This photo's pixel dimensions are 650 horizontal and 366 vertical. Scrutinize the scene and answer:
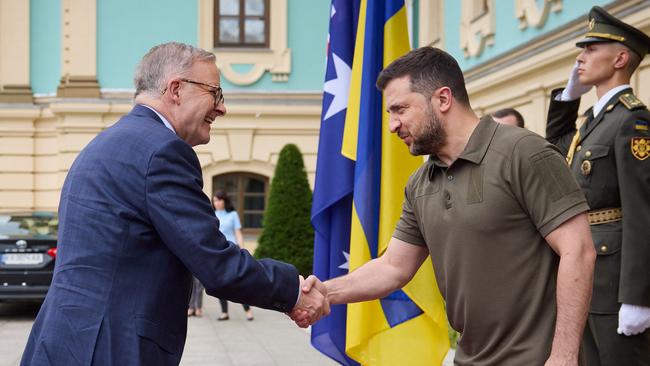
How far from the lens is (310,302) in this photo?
3.82 meters

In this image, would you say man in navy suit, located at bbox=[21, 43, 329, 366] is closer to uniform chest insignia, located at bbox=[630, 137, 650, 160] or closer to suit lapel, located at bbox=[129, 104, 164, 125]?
suit lapel, located at bbox=[129, 104, 164, 125]

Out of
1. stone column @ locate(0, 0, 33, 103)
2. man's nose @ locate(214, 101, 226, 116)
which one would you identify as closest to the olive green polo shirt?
man's nose @ locate(214, 101, 226, 116)

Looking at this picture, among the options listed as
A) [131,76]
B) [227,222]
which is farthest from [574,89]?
[131,76]

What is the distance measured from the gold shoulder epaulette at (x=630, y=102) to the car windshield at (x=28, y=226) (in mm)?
10126

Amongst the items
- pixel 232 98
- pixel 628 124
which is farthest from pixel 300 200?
pixel 628 124

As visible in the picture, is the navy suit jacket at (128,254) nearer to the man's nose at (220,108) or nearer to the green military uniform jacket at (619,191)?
the man's nose at (220,108)

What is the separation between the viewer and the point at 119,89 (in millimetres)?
20906

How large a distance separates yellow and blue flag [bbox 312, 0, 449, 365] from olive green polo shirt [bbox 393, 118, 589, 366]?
1.63 meters

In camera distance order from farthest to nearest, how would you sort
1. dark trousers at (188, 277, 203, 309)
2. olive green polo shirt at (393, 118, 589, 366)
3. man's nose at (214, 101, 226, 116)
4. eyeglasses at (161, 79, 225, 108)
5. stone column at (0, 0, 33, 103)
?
1. stone column at (0, 0, 33, 103)
2. dark trousers at (188, 277, 203, 309)
3. man's nose at (214, 101, 226, 116)
4. eyeglasses at (161, 79, 225, 108)
5. olive green polo shirt at (393, 118, 589, 366)

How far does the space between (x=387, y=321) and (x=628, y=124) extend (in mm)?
1745

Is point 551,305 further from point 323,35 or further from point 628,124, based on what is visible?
point 323,35

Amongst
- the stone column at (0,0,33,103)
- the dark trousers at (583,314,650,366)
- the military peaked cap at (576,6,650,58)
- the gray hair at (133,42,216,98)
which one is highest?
the stone column at (0,0,33,103)

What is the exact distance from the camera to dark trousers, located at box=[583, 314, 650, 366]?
4.00 meters

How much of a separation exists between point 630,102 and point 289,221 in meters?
14.1
